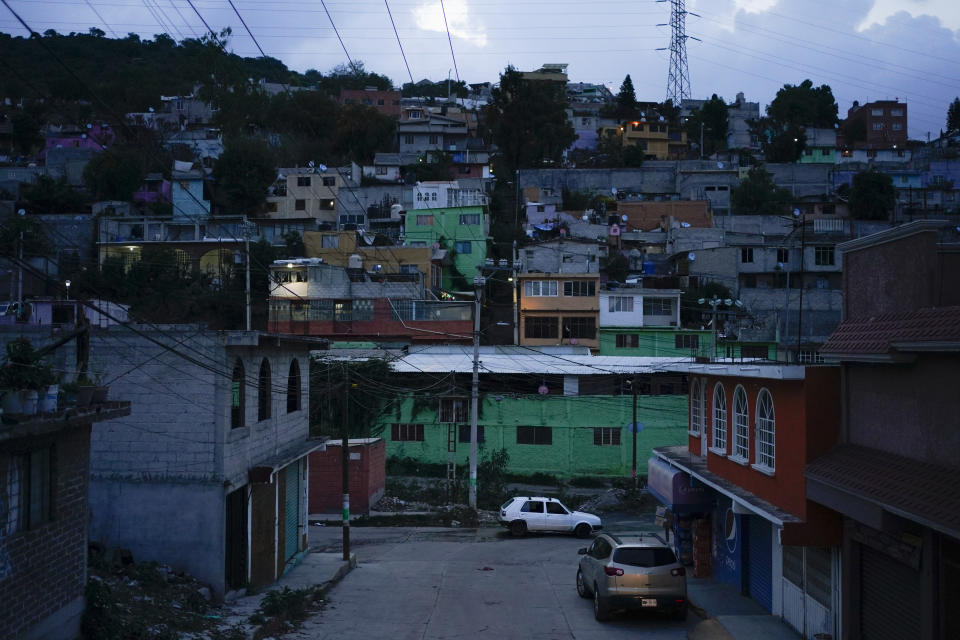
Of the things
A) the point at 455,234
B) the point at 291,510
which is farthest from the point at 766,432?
the point at 455,234

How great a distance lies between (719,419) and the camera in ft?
63.1

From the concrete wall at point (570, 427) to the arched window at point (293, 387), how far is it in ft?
65.5

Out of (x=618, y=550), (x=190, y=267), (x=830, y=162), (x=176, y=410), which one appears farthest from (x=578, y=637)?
(x=830, y=162)

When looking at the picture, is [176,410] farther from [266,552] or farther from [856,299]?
[856,299]

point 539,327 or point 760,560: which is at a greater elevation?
point 539,327

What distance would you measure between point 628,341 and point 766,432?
120ft

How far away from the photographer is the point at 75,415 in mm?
10906

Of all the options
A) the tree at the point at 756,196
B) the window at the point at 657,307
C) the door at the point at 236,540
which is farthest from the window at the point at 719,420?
the tree at the point at 756,196

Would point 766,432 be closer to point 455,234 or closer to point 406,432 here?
point 406,432

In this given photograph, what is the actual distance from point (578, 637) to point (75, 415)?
9595mm

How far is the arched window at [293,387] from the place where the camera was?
2233 cm

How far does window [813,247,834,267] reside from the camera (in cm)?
5850

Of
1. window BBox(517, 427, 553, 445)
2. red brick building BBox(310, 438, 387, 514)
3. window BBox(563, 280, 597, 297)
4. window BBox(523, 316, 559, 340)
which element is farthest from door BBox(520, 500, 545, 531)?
window BBox(563, 280, 597, 297)

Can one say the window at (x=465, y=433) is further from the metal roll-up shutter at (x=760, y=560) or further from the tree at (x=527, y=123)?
the tree at (x=527, y=123)
